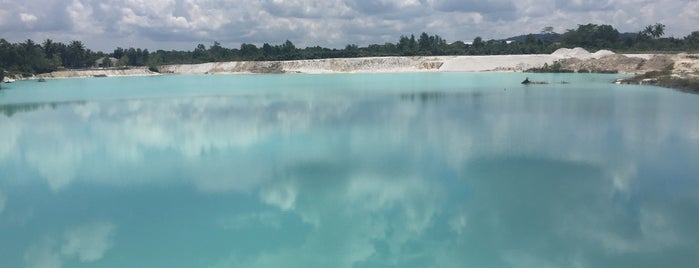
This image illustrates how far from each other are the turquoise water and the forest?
223ft

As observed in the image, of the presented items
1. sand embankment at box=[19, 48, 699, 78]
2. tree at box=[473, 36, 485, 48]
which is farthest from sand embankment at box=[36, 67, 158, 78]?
tree at box=[473, 36, 485, 48]

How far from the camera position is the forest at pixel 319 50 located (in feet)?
274

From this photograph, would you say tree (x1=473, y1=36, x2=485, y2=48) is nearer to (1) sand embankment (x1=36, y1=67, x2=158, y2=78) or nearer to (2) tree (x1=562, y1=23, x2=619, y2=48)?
(2) tree (x1=562, y1=23, x2=619, y2=48)

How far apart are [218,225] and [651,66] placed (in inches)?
2350

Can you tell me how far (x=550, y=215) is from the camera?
1039 cm

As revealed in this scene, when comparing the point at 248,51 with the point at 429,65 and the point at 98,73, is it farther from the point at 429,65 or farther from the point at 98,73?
the point at 429,65

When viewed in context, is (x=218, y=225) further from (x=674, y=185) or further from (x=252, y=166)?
(x=674, y=185)

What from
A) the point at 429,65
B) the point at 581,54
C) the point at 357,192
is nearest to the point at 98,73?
the point at 429,65

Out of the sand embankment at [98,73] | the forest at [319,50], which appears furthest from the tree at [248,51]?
the sand embankment at [98,73]

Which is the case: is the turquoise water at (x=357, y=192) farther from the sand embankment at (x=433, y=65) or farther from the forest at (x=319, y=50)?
the forest at (x=319, y=50)

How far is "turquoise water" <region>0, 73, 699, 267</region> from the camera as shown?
888 cm

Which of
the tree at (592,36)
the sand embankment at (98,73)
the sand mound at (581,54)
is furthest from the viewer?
the tree at (592,36)

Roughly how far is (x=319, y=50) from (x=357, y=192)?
10041 centimetres

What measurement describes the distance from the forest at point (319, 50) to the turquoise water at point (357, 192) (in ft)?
223
